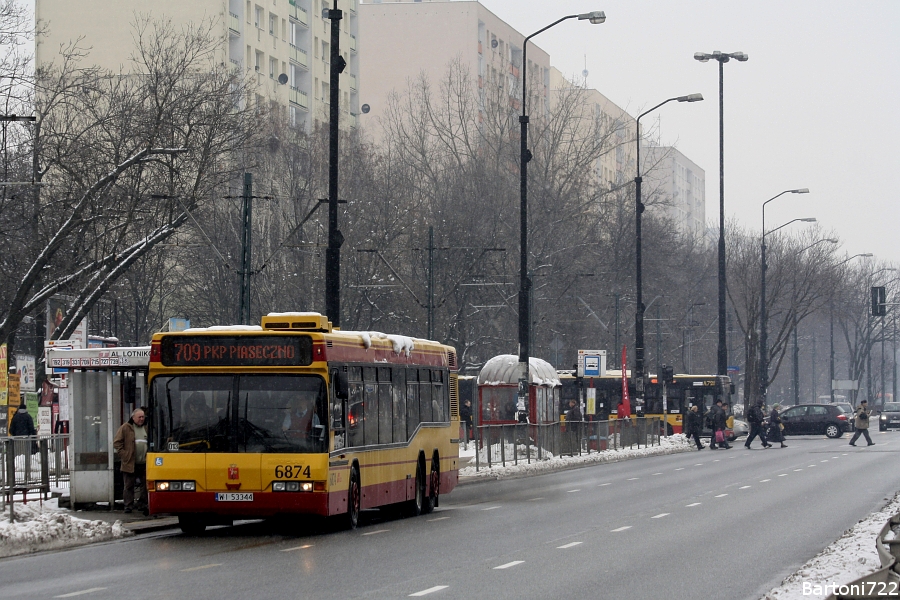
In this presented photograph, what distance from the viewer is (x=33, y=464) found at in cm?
2039

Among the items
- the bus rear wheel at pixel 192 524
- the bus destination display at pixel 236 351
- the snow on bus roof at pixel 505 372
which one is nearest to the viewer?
the bus destination display at pixel 236 351

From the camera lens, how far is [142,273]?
171 ft

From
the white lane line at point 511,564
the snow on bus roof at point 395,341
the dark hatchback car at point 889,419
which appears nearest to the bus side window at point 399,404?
the snow on bus roof at point 395,341

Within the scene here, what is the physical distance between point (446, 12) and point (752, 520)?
86.1 metres

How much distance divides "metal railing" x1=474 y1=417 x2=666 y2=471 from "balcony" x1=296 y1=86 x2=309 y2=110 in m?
41.4

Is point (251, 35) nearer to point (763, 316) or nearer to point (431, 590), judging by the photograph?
point (763, 316)

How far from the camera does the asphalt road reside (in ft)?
38.8

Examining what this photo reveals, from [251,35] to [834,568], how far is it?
71.3 metres

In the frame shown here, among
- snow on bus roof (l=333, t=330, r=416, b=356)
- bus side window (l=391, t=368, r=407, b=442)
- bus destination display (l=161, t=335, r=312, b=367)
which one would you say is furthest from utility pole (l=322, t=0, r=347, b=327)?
bus destination display (l=161, t=335, r=312, b=367)

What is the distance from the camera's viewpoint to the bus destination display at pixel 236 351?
16906 mm

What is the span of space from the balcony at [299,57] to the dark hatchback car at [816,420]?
38.9 m

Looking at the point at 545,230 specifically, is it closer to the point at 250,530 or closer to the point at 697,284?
the point at 697,284

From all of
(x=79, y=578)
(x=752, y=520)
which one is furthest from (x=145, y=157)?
(x=79, y=578)

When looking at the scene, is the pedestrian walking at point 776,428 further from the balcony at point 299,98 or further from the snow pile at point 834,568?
the balcony at point 299,98
